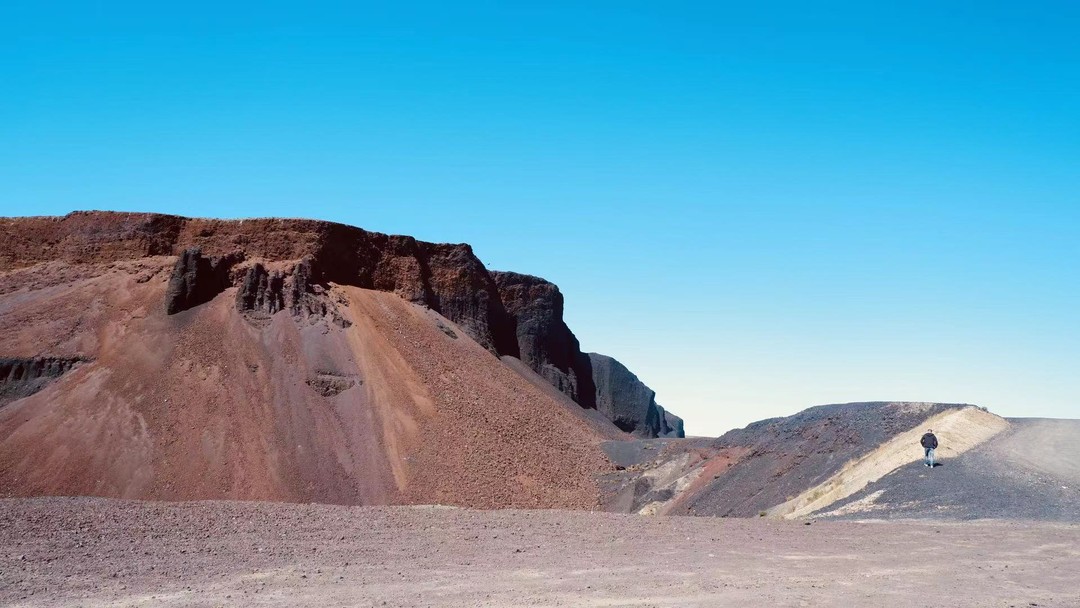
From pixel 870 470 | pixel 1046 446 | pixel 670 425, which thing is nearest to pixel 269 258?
pixel 870 470

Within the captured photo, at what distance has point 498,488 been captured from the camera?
120 feet

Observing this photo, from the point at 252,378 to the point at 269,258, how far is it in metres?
9.48

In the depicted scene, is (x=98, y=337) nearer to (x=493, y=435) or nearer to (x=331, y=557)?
(x=493, y=435)

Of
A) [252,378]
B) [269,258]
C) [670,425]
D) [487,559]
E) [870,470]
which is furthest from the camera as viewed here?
[670,425]

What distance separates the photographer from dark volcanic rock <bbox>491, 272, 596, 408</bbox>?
220ft

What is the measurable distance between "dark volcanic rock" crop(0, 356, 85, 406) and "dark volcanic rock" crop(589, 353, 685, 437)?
5020 centimetres

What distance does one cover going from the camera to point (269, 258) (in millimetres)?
45594

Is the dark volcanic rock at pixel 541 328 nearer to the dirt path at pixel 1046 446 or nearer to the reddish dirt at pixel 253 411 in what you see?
the reddish dirt at pixel 253 411

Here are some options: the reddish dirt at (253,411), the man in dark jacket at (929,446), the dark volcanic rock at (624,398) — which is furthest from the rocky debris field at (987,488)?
the dark volcanic rock at (624,398)

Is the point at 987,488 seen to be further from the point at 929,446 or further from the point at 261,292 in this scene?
the point at 261,292

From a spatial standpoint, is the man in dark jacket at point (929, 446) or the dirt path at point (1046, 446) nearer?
the dirt path at point (1046, 446)

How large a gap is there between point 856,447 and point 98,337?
1219 inches

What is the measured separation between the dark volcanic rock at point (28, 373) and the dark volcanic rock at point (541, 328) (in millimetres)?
32295

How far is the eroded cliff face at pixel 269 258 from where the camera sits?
42031 millimetres
